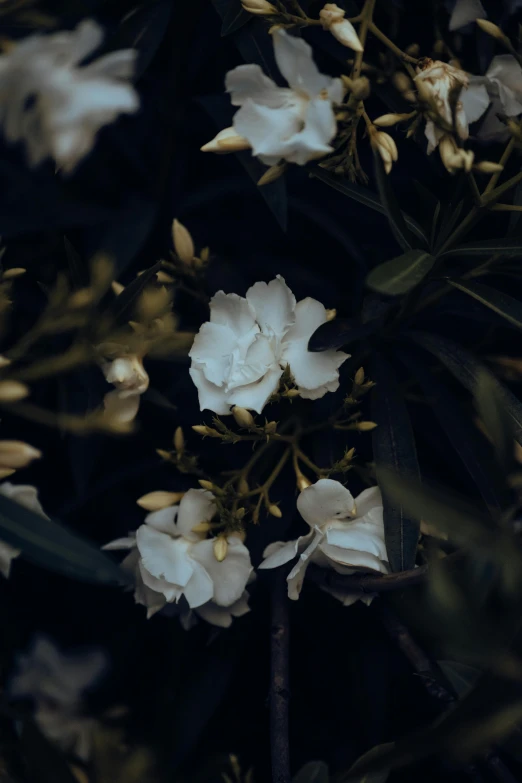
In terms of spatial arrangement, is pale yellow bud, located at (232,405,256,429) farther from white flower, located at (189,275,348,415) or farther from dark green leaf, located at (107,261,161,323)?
dark green leaf, located at (107,261,161,323)

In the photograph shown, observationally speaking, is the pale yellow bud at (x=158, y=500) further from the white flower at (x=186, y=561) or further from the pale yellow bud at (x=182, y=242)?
the pale yellow bud at (x=182, y=242)

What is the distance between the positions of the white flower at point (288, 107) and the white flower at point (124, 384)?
0.88 ft

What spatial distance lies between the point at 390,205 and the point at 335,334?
0.15m

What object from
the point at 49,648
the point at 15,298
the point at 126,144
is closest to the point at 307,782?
the point at 49,648

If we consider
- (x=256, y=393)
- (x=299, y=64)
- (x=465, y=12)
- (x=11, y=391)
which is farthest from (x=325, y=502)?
(x=465, y=12)

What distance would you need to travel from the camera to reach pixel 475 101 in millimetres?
830

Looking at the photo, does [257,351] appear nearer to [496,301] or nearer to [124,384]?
[124,384]

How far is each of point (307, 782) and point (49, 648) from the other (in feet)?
1.43

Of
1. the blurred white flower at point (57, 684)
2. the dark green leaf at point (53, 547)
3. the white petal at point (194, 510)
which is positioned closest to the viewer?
the dark green leaf at point (53, 547)

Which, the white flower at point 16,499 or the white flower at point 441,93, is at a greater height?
the white flower at point 441,93

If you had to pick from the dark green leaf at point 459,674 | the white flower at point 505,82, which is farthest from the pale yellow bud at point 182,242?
the dark green leaf at point 459,674

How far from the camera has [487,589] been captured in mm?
501

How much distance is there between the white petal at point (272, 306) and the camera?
79 centimetres

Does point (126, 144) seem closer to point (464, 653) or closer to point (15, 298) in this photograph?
point (15, 298)
